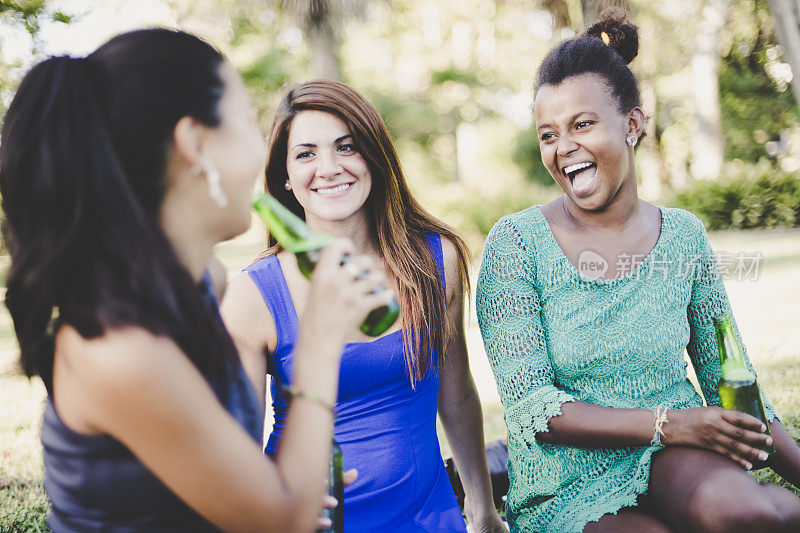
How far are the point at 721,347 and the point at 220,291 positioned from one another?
1.83m

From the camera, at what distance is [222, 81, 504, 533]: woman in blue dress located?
2.41 metres

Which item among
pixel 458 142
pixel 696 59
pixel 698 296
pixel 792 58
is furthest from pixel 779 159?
pixel 698 296

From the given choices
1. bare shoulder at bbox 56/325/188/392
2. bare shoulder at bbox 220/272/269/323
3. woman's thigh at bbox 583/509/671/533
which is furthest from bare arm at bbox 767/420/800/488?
bare shoulder at bbox 56/325/188/392

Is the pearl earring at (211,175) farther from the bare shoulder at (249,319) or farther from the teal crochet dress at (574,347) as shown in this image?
the teal crochet dress at (574,347)

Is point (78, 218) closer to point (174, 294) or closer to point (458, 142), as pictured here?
point (174, 294)

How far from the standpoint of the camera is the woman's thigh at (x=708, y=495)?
6.14 feet

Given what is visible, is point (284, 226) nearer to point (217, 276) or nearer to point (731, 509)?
point (217, 276)

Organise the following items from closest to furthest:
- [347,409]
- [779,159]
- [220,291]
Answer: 1. [220,291]
2. [347,409]
3. [779,159]

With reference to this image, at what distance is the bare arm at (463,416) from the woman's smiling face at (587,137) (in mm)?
605

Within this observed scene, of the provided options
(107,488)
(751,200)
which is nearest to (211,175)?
(107,488)

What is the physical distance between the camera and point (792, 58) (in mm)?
7430

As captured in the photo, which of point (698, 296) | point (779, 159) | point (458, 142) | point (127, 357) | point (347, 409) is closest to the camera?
point (127, 357)

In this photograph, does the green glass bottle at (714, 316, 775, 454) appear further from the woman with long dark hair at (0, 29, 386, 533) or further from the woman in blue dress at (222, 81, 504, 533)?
the woman with long dark hair at (0, 29, 386, 533)

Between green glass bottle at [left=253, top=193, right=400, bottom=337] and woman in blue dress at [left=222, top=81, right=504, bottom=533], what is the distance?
0.73m
